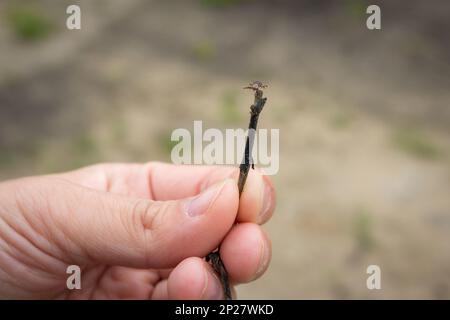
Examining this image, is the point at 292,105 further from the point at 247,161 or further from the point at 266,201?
the point at 247,161

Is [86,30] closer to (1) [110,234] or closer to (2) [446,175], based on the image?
(2) [446,175]

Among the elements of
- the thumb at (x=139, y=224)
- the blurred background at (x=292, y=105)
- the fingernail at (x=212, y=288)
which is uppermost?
the blurred background at (x=292, y=105)

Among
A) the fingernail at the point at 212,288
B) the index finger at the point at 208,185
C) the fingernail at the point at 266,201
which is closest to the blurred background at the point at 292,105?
the index finger at the point at 208,185

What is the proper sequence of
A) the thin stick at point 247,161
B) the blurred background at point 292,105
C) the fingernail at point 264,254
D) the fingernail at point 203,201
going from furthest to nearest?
the blurred background at point 292,105
the fingernail at point 264,254
the fingernail at point 203,201
the thin stick at point 247,161

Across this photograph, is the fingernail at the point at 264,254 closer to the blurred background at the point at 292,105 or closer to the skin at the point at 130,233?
the skin at the point at 130,233

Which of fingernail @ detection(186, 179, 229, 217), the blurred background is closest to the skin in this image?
fingernail @ detection(186, 179, 229, 217)

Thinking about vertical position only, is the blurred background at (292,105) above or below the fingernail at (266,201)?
above

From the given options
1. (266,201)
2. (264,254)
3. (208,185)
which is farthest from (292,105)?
(264,254)

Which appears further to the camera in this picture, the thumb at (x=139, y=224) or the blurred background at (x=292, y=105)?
the blurred background at (x=292, y=105)

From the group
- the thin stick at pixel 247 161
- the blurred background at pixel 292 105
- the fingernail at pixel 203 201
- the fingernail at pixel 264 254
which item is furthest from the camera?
the blurred background at pixel 292 105
